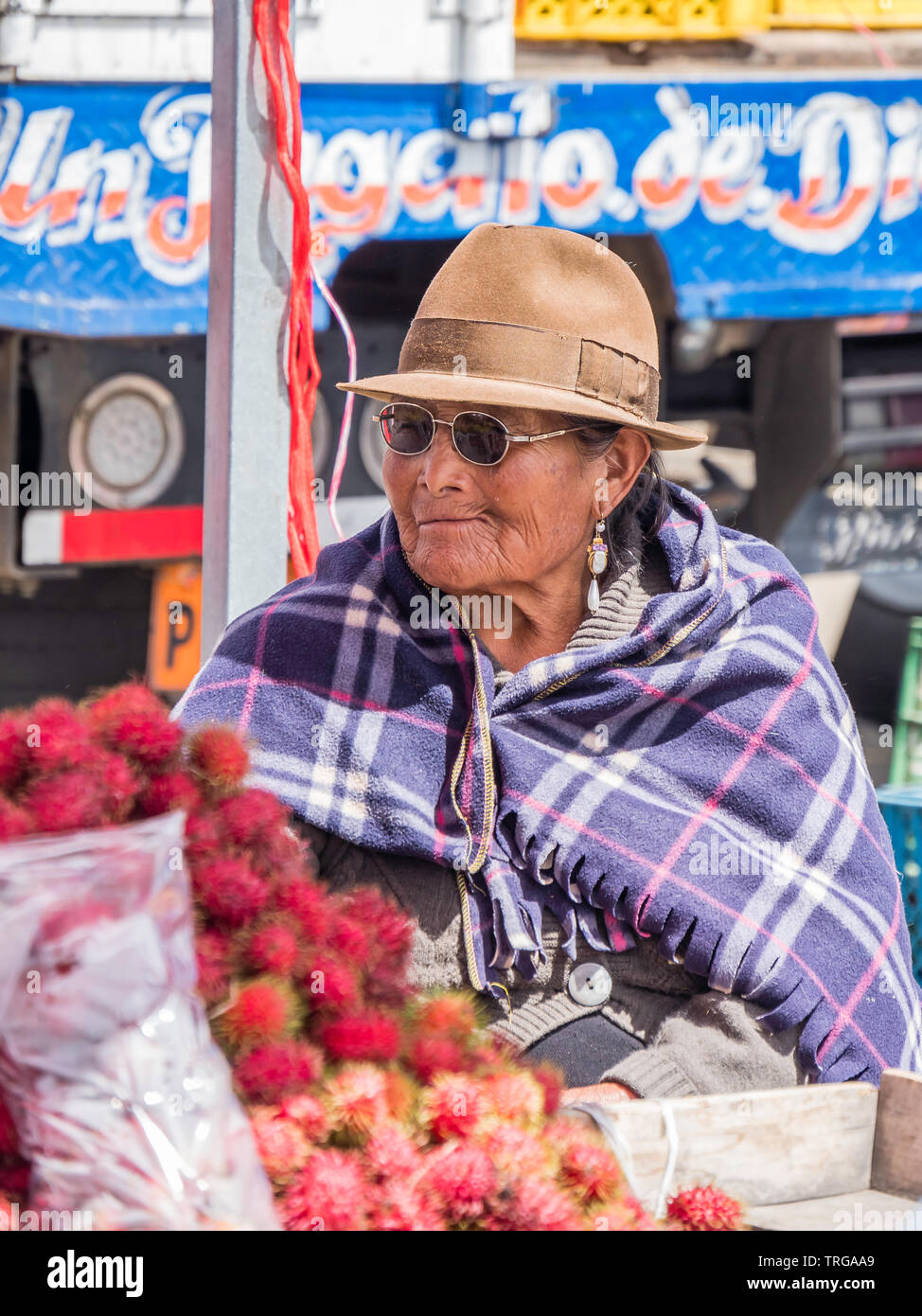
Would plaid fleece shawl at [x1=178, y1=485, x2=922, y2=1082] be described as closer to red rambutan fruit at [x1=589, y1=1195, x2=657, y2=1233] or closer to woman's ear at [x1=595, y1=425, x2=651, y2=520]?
woman's ear at [x1=595, y1=425, x2=651, y2=520]

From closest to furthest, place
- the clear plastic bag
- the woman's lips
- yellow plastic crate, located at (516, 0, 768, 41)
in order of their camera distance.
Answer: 1. the clear plastic bag
2. the woman's lips
3. yellow plastic crate, located at (516, 0, 768, 41)

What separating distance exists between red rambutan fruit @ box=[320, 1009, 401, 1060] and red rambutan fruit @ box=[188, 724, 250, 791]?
221 mm

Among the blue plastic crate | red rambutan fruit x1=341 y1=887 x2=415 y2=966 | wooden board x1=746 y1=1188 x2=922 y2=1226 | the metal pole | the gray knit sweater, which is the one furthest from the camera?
the blue plastic crate

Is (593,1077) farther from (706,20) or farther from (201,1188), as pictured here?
(706,20)

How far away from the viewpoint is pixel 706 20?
4957 mm

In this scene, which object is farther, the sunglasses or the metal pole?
the metal pole

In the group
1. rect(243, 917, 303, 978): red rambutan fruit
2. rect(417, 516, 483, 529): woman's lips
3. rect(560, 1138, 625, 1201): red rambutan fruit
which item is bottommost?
Result: rect(560, 1138, 625, 1201): red rambutan fruit

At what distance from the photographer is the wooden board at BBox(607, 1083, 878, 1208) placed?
1.26 meters

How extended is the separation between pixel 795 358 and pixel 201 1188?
16.9ft

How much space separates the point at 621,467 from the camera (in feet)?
7.43

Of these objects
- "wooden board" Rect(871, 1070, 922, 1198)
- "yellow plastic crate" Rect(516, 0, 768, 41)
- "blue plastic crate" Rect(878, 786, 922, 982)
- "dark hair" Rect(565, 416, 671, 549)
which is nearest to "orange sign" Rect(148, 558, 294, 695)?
→ "yellow plastic crate" Rect(516, 0, 768, 41)

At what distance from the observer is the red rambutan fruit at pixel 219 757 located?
1152 millimetres

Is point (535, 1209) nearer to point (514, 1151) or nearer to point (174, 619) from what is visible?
point (514, 1151)

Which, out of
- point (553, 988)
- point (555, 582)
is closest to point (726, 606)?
point (555, 582)
